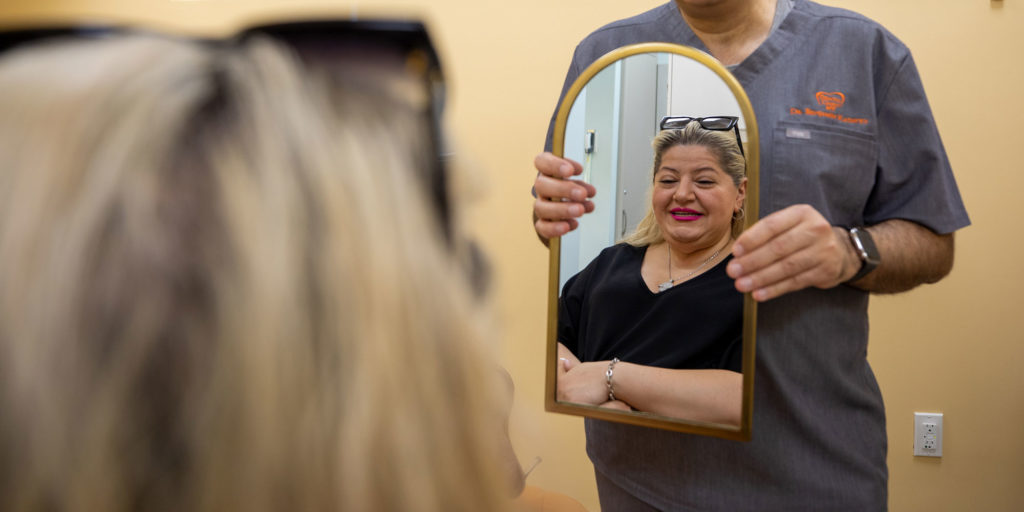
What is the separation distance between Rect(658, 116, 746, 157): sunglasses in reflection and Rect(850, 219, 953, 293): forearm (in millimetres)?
214

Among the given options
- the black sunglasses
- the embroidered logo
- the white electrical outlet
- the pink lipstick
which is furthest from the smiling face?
the white electrical outlet

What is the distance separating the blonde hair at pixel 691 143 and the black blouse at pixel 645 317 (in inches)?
0.9

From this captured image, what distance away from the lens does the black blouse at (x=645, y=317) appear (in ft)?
2.68

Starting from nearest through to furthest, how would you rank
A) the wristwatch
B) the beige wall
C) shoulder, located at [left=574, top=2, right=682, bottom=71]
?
the wristwatch, shoulder, located at [left=574, top=2, right=682, bottom=71], the beige wall

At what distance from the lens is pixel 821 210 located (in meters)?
0.82

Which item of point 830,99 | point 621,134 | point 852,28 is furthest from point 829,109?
point 621,134

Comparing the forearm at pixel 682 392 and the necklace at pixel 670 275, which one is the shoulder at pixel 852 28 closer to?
the necklace at pixel 670 275

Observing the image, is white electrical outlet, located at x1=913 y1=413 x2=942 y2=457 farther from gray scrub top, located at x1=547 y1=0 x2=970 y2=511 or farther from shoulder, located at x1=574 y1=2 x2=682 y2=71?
shoulder, located at x1=574 y1=2 x2=682 y2=71

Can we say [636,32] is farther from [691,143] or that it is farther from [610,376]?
[610,376]

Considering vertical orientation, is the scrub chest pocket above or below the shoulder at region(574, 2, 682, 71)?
below

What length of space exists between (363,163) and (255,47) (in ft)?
0.30

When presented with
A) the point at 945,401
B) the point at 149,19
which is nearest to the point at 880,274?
the point at 945,401

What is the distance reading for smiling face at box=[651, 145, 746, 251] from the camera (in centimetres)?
→ 83

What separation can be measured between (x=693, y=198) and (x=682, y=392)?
0.82 ft
